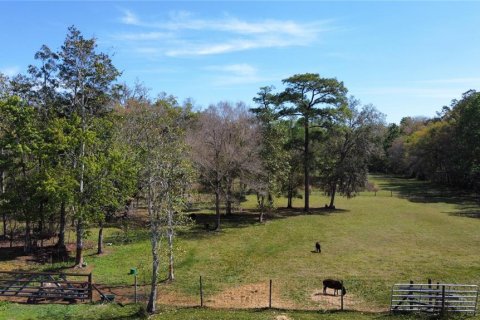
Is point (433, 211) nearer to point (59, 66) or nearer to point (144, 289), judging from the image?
point (144, 289)

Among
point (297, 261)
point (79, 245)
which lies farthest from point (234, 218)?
point (79, 245)

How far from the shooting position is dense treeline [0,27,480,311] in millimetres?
23078

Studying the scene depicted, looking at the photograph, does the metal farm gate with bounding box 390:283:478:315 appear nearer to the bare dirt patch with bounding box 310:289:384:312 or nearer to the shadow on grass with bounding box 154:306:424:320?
the shadow on grass with bounding box 154:306:424:320

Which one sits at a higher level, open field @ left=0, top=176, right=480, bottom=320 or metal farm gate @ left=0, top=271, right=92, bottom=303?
metal farm gate @ left=0, top=271, right=92, bottom=303

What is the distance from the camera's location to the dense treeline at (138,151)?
23.1 metres

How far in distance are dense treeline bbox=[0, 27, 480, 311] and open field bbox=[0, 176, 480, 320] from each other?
279cm

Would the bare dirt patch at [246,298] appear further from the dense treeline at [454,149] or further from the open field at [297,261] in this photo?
the dense treeline at [454,149]

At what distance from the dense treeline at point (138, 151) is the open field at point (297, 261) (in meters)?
2.79

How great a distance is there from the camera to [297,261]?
1213 inches

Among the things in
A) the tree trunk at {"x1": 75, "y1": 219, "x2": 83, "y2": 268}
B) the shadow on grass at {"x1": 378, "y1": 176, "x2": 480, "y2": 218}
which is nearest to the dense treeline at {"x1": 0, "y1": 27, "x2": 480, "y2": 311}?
the tree trunk at {"x1": 75, "y1": 219, "x2": 83, "y2": 268}

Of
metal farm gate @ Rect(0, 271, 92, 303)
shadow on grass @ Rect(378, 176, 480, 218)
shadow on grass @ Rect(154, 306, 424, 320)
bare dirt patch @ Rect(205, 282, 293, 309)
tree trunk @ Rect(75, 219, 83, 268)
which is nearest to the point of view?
shadow on grass @ Rect(154, 306, 424, 320)

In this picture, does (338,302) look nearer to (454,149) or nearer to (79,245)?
(79,245)

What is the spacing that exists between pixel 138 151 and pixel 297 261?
14.6m

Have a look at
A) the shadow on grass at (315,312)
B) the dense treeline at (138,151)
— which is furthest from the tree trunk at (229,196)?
the shadow on grass at (315,312)
